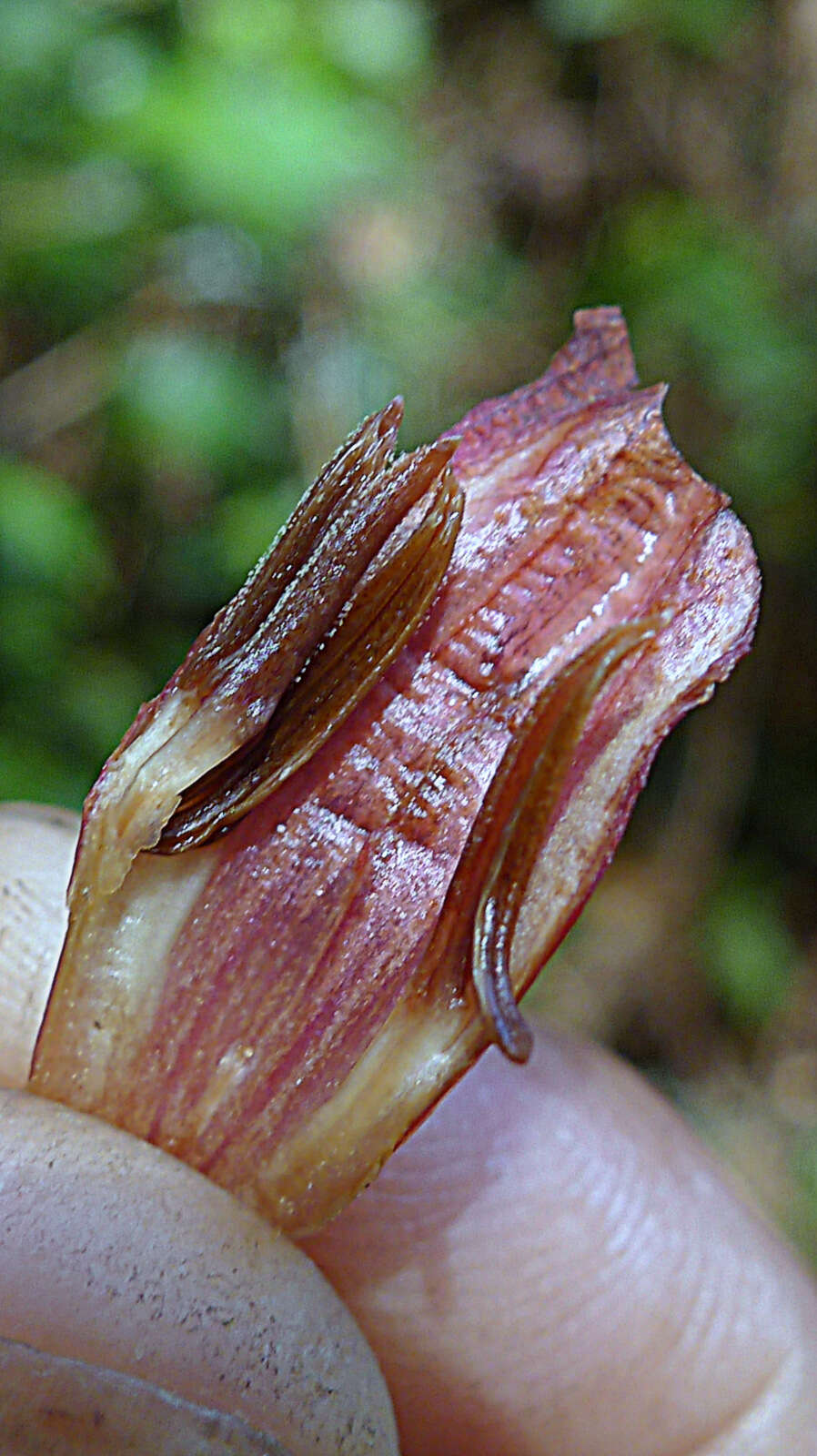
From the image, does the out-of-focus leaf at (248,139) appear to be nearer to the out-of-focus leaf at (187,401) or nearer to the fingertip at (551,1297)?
the out-of-focus leaf at (187,401)

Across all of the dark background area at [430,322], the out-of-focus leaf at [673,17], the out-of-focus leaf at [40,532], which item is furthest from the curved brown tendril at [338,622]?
the out-of-focus leaf at [673,17]

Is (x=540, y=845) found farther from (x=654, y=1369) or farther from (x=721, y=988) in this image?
(x=721, y=988)

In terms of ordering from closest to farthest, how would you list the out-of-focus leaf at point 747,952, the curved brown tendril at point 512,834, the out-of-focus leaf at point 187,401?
1. the curved brown tendril at point 512,834
2. the out-of-focus leaf at point 187,401
3. the out-of-focus leaf at point 747,952

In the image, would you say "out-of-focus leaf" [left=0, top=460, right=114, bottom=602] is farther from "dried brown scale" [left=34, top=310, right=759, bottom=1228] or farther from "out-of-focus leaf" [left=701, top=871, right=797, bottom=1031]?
"out-of-focus leaf" [left=701, top=871, right=797, bottom=1031]

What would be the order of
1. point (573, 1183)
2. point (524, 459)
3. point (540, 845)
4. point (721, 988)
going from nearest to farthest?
point (540, 845), point (524, 459), point (573, 1183), point (721, 988)

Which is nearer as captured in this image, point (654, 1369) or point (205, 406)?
point (654, 1369)

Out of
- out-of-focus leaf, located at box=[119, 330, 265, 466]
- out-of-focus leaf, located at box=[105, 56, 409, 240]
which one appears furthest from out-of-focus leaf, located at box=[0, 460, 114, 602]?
out-of-focus leaf, located at box=[105, 56, 409, 240]

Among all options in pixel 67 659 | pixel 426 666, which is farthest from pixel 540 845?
pixel 67 659
